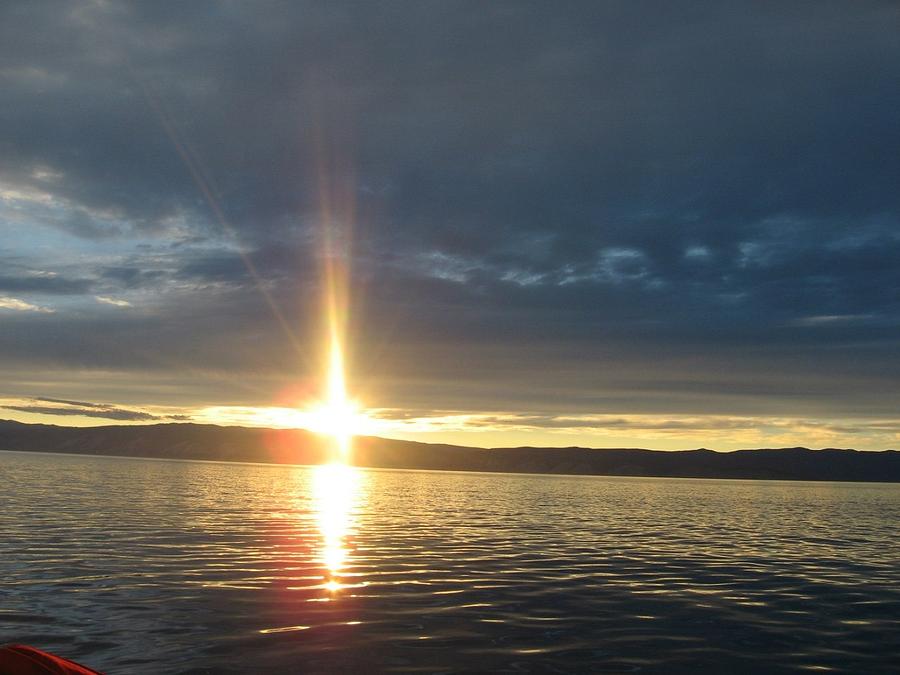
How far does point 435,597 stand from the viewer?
898 inches

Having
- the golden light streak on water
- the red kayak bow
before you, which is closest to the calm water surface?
the golden light streak on water

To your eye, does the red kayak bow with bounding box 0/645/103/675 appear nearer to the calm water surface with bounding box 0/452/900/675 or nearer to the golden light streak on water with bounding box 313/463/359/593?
the calm water surface with bounding box 0/452/900/675

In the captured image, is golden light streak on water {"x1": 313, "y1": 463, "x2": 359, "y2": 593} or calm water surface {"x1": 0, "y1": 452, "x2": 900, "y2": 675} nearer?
calm water surface {"x1": 0, "y1": 452, "x2": 900, "y2": 675}

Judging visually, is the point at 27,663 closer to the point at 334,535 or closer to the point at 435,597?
the point at 435,597

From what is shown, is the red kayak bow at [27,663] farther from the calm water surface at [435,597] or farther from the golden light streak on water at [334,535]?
the golden light streak on water at [334,535]

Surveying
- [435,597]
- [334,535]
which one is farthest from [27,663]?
[334,535]

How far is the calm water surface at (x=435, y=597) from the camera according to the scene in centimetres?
1617

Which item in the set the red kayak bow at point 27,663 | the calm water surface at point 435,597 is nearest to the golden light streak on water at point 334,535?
the calm water surface at point 435,597

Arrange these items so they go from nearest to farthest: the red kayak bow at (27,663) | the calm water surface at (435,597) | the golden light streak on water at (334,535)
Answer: the red kayak bow at (27,663), the calm water surface at (435,597), the golden light streak on water at (334,535)

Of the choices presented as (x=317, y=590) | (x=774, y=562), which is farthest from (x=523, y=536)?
(x=317, y=590)

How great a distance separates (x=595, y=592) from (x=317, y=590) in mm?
9131

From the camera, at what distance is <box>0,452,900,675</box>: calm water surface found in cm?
1617

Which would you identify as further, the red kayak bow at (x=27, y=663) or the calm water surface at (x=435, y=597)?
the calm water surface at (x=435, y=597)

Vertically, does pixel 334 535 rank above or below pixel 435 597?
below
